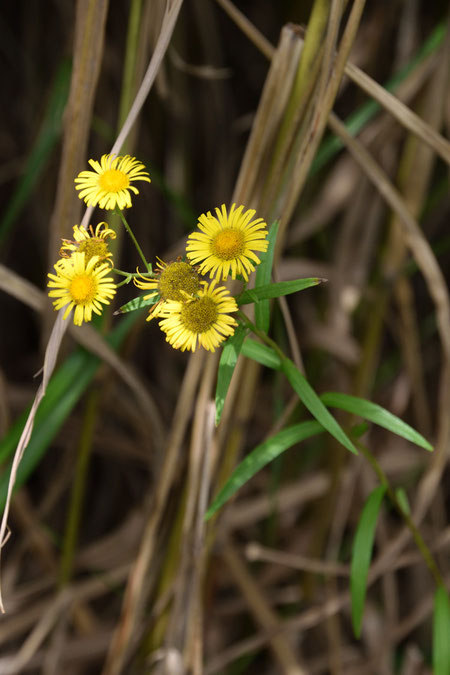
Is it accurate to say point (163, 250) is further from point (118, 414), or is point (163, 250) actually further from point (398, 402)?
point (398, 402)

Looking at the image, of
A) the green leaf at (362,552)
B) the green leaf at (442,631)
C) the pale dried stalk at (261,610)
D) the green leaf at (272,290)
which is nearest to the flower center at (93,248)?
the green leaf at (272,290)

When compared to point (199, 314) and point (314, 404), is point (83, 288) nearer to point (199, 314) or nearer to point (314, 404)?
point (199, 314)

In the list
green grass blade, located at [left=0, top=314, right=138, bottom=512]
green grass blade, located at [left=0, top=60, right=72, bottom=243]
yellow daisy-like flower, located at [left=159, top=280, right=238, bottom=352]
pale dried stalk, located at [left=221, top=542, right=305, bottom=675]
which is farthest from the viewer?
pale dried stalk, located at [left=221, top=542, right=305, bottom=675]

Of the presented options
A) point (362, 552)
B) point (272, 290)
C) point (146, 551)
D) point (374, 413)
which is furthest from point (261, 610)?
point (272, 290)

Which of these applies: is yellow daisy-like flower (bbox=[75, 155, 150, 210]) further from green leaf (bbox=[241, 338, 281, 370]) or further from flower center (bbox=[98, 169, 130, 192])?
green leaf (bbox=[241, 338, 281, 370])

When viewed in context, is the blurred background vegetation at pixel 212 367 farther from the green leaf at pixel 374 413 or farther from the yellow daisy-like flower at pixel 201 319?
the yellow daisy-like flower at pixel 201 319

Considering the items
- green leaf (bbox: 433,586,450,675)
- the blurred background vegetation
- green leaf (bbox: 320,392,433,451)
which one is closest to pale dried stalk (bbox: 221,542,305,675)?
the blurred background vegetation
